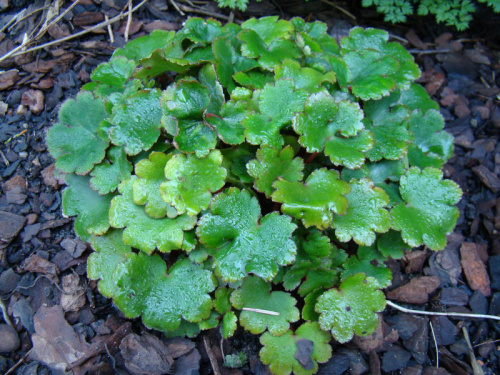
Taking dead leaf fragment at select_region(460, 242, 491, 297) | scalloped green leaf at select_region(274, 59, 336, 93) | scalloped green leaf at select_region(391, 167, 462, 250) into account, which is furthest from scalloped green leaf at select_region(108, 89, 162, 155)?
dead leaf fragment at select_region(460, 242, 491, 297)

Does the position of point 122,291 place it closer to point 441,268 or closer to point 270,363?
point 270,363

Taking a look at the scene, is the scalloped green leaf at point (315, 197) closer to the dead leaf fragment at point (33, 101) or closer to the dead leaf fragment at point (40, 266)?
the dead leaf fragment at point (40, 266)

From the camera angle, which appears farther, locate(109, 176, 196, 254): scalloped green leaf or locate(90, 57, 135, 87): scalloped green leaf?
locate(90, 57, 135, 87): scalloped green leaf

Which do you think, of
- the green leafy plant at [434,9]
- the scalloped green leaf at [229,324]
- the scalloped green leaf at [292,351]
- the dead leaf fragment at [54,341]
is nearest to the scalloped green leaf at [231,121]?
→ the scalloped green leaf at [229,324]

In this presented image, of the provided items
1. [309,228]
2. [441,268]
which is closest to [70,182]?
[309,228]

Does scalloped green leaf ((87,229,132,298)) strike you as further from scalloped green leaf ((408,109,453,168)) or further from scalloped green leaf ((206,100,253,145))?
scalloped green leaf ((408,109,453,168))

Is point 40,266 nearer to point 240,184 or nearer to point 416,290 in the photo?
point 240,184

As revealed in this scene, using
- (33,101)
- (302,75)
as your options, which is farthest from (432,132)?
(33,101)
